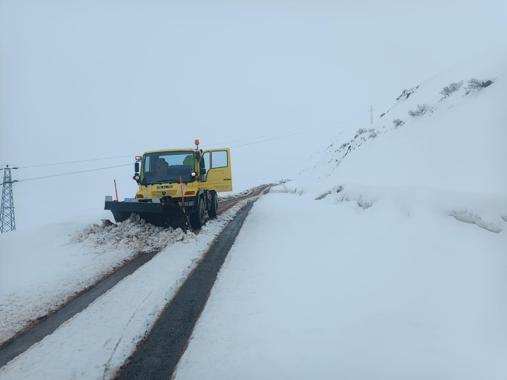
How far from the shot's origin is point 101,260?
29.0ft

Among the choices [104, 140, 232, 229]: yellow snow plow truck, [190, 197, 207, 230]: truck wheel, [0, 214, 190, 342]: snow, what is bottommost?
[0, 214, 190, 342]: snow

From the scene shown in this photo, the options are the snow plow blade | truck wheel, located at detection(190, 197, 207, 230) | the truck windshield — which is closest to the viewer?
the snow plow blade

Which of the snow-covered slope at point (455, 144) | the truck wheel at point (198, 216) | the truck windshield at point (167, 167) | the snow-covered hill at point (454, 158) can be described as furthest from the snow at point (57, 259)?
the snow-covered slope at point (455, 144)

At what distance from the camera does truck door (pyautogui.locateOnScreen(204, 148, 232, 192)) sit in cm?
1475

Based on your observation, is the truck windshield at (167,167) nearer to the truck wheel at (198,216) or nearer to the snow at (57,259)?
the truck wheel at (198,216)

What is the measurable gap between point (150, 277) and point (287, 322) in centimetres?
329

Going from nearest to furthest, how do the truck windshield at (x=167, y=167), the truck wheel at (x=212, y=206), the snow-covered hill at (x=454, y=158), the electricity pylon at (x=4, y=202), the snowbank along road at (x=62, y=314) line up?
the snowbank along road at (x=62, y=314) → the snow-covered hill at (x=454, y=158) → the truck windshield at (x=167, y=167) → the truck wheel at (x=212, y=206) → the electricity pylon at (x=4, y=202)

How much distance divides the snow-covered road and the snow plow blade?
11.4ft

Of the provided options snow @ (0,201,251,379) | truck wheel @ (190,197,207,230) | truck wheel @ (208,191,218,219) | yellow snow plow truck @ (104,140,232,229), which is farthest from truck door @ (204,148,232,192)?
snow @ (0,201,251,379)

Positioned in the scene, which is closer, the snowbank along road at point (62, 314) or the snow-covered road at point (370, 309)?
the snow-covered road at point (370, 309)

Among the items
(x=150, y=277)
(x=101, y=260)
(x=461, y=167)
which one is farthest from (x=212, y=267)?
(x=461, y=167)

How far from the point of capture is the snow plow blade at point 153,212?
11.2 m

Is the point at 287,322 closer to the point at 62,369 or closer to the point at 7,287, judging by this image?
the point at 62,369

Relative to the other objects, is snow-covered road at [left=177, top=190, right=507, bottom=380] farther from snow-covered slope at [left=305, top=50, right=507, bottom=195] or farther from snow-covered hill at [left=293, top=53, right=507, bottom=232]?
snow-covered slope at [left=305, top=50, right=507, bottom=195]
